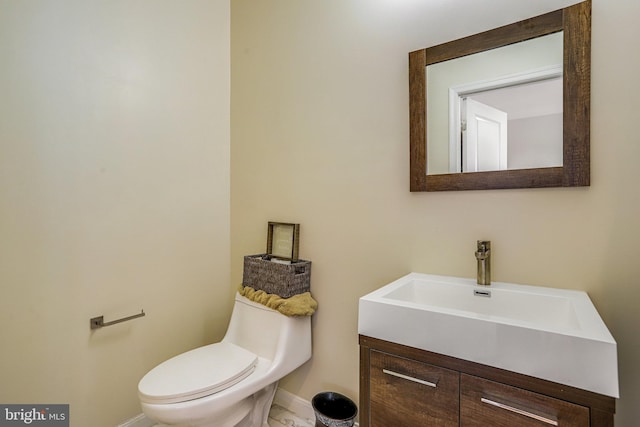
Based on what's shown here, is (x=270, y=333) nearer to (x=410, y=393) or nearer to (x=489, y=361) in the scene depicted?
(x=410, y=393)

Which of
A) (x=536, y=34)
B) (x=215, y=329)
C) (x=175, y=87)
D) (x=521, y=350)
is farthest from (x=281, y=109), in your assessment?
(x=521, y=350)

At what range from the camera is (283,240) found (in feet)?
6.15

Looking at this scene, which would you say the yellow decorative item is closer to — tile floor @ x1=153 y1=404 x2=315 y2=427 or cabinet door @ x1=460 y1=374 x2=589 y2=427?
tile floor @ x1=153 y1=404 x2=315 y2=427

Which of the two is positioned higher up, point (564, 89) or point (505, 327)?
point (564, 89)

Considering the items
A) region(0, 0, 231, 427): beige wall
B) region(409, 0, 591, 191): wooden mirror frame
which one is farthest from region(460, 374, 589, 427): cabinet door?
region(0, 0, 231, 427): beige wall

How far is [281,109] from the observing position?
6.18 ft

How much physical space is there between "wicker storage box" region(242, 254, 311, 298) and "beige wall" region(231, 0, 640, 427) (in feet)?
0.28

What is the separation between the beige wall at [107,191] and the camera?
1.32m

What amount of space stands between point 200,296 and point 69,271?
0.72 metres

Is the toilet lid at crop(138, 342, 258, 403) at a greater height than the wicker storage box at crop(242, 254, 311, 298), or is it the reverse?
the wicker storage box at crop(242, 254, 311, 298)

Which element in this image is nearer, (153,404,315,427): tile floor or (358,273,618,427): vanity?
(358,273,618,427): vanity

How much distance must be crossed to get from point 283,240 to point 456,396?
1.18 m

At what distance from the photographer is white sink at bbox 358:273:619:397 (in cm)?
76

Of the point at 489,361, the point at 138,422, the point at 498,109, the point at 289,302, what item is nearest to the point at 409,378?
the point at 489,361
